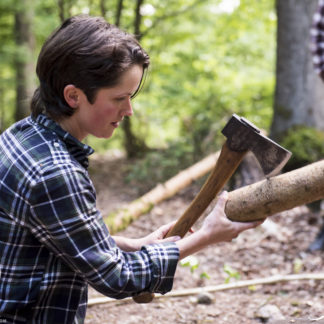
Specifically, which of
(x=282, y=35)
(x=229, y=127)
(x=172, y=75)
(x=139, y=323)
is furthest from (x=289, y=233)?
(x=172, y=75)

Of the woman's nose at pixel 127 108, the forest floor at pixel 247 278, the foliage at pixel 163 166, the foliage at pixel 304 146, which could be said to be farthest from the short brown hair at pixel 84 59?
the foliage at pixel 163 166

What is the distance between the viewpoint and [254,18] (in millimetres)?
9688

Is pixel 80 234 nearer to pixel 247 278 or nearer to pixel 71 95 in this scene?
pixel 71 95

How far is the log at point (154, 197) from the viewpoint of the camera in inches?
184

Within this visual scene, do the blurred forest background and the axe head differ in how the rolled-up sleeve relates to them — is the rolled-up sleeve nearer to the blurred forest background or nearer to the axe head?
the axe head

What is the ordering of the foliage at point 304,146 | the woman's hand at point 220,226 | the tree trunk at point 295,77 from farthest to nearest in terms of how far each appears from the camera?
1. the tree trunk at point 295,77
2. the foliage at point 304,146
3. the woman's hand at point 220,226

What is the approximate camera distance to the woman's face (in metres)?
1.60

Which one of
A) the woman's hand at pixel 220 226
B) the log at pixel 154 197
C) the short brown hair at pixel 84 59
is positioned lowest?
the log at pixel 154 197

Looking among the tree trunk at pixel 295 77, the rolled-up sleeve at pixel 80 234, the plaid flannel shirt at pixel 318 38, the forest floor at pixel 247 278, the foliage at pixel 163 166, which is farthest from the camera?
the foliage at pixel 163 166

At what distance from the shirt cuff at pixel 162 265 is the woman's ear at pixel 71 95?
0.65 meters

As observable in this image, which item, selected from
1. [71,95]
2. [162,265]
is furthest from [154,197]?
[71,95]

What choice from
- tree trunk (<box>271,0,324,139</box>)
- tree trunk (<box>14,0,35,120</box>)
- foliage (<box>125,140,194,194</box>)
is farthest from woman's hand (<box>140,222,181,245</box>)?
tree trunk (<box>14,0,35,120</box>)

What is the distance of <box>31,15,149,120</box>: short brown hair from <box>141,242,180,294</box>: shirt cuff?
0.66 meters

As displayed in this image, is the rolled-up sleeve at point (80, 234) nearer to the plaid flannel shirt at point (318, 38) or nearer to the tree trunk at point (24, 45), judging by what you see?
the plaid flannel shirt at point (318, 38)
